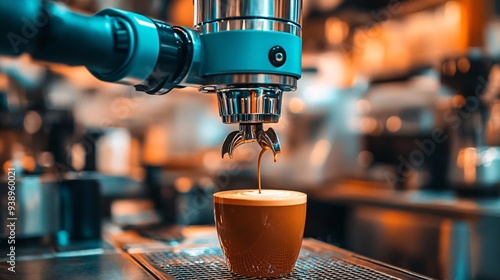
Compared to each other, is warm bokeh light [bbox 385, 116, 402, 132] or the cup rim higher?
warm bokeh light [bbox 385, 116, 402, 132]

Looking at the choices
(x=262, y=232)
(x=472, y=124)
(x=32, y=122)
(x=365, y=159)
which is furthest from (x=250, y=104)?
(x=365, y=159)

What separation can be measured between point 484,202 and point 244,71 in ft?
5.73

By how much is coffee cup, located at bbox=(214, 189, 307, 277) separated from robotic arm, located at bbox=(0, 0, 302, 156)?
78 mm

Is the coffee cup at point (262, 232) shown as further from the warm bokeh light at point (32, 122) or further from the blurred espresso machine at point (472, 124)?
the blurred espresso machine at point (472, 124)

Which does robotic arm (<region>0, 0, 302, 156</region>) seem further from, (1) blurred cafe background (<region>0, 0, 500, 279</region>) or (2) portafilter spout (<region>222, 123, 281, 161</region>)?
(1) blurred cafe background (<region>0, 0, 500, 279</region>)

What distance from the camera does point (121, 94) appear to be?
2.37m

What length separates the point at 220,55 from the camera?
70 cm

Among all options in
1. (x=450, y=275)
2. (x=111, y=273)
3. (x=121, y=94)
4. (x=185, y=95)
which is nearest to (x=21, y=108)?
(x=121, y=94)

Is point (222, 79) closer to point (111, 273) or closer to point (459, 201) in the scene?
point (111, 273)

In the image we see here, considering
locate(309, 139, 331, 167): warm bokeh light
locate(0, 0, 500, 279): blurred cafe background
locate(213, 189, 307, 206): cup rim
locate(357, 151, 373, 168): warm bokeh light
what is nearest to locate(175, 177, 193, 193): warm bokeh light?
locate(0, 0, 500, 279): blurred cafe background

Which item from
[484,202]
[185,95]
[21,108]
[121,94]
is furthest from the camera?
[185,95]

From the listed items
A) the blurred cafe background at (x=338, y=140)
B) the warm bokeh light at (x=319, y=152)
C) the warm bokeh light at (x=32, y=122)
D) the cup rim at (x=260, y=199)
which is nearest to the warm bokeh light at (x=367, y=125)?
the blurred cafe background at (x=338, y=140)

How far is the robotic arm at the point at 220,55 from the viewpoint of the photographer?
0.63 metres

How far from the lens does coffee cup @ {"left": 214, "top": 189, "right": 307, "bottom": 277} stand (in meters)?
0.71
